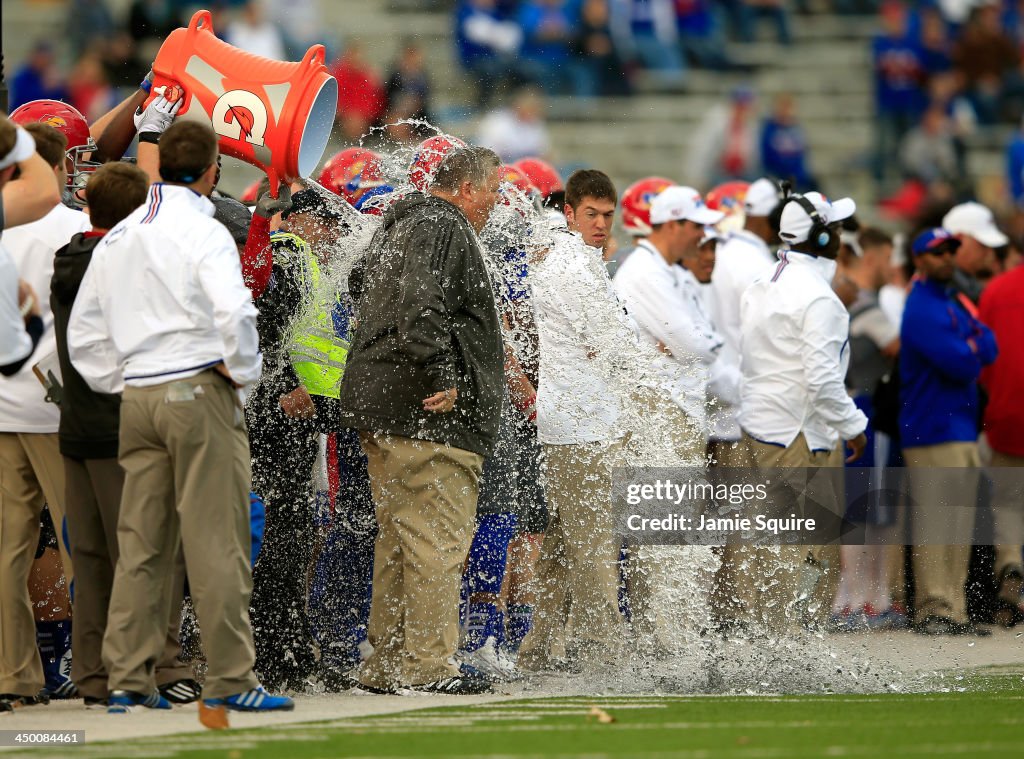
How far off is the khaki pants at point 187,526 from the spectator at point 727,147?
1335 cm

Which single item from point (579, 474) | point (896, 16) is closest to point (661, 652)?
point (579, 474)

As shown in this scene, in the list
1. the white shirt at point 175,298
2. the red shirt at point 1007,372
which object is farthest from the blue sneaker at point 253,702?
the red shirt at point 1007,372

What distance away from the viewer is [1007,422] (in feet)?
36.0

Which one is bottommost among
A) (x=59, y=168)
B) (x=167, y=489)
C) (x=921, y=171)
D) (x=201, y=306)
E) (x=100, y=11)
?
(x=167, y=489)

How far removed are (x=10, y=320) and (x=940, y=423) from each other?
226 inches

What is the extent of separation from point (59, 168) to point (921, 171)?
14.7 m

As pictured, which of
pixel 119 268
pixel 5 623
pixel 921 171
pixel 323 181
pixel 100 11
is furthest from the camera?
pixel 921 171

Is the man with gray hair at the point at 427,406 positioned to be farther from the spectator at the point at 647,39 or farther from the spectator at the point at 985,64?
the spectator at the point at 985,64

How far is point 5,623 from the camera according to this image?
6777 millimetres

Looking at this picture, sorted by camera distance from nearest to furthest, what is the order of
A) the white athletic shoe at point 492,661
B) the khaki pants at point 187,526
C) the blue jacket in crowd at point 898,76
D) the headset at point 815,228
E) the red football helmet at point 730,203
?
the khaki pants at point 187,526 < the white athletic shoe at point 492,661 < the headset at point 815,228 < the red football helmet at point 730,203 < the blue jacket in crowd at point 898,76

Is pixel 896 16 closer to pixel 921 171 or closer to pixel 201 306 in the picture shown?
pixel 921 171

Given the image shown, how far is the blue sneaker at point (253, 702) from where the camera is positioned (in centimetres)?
630

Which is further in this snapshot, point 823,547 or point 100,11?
point 100,11

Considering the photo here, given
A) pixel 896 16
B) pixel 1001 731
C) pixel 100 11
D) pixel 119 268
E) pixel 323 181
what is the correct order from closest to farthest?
pixel 1001 731, pixel 119 268, pixel 323 181, pixel 100 11, pixel 896 16
